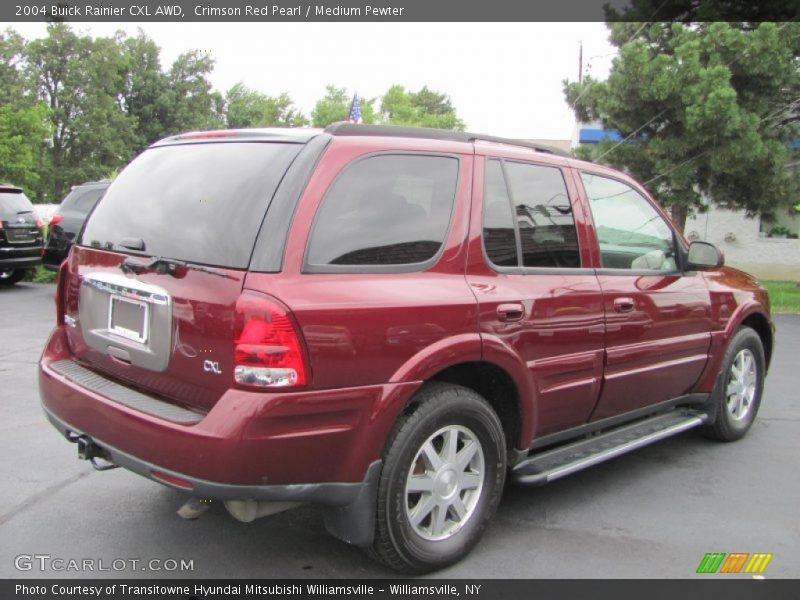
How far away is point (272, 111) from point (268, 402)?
1710 inches

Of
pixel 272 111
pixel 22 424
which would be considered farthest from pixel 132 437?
pixel 272 111

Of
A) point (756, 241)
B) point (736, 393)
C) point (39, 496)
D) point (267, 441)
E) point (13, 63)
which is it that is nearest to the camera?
point (267, 441)

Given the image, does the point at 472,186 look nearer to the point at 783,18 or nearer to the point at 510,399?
the point at 510,399

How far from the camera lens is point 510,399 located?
3426 millimetres

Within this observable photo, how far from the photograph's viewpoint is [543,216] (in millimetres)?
3699

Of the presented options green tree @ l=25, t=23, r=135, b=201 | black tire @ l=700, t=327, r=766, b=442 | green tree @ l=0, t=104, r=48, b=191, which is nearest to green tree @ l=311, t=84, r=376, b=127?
green tree @ l=25, t=23, r=135, b=201

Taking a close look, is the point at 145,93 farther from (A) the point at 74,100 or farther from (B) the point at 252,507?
(B) the point at 252,507

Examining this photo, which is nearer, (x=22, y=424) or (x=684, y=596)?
(x=684, y=596)

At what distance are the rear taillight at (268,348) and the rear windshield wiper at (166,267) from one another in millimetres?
212

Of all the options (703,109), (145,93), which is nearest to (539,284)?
(703,109)

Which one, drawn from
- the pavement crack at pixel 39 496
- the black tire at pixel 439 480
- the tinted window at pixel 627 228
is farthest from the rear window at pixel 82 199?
the black tire at pixel 439 480

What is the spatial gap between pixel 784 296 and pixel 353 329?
13520 millimetres

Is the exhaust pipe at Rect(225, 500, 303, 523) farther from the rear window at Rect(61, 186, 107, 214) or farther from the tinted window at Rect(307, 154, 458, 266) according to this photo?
the rear window at Rect(61, 186, 107, 214)

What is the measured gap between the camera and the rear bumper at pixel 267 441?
8.38 feet
